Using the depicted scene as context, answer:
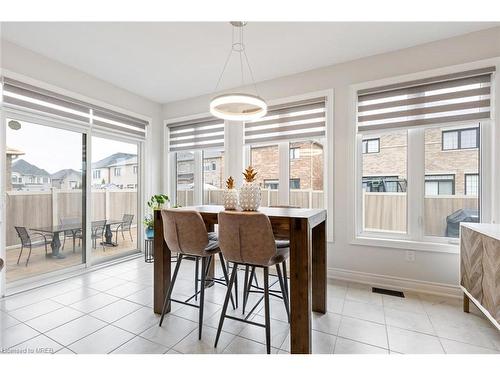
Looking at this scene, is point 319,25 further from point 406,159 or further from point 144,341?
point 144,341

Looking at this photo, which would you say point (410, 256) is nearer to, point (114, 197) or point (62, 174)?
point (114, 197)

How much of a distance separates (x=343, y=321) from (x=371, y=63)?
2.84 m

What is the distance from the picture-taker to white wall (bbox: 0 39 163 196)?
2.69 m

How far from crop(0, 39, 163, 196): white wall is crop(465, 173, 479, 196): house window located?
447cm

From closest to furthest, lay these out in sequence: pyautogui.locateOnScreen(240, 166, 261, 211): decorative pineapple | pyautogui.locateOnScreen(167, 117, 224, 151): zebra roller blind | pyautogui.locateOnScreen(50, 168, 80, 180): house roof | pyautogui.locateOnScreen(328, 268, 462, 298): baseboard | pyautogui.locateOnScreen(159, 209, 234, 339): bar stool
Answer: pyautogui.locateOnScreen(159, 209, 234, 339): bar stool, pyautogui.locateOnScreen(240, 166, 261, 211): decorative pineapple, pyautogui.locateOnScreen(328, 268, 462, 298): baseboard, pyautogui.locateOnScreen(50, 168, 80, 180): house roof, pyautogui.locateOnScreen(167, 117, 224, 151): zebra roller blind

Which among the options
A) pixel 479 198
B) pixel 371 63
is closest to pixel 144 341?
pixel 479 198

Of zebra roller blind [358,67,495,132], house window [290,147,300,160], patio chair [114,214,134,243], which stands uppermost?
zebra roller blind [358,67,495,132]

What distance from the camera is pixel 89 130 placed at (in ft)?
11.5

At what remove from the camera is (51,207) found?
3.19 metres

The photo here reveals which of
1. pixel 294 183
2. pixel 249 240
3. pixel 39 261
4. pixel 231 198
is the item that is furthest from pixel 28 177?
pixel 294 183

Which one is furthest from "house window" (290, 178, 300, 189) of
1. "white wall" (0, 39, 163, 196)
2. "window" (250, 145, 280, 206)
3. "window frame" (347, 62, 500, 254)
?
"white wall" (0, 39, 163, 196)

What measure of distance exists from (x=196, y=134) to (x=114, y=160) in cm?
138

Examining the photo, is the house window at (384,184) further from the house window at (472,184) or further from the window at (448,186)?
the house window at (472,184)

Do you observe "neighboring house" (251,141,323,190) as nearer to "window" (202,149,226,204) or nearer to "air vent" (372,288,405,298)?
"window" (202,149,226,204)
